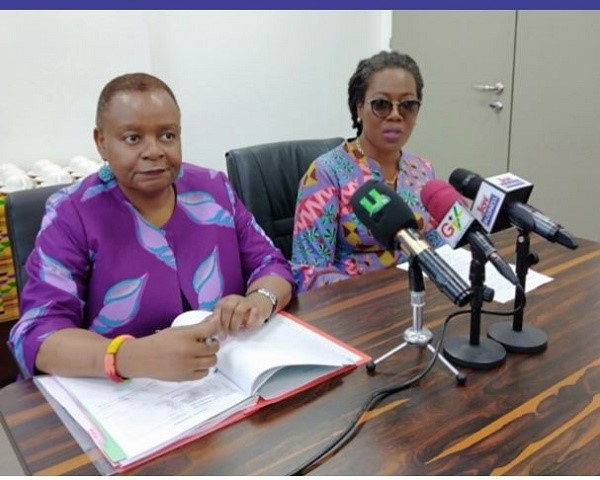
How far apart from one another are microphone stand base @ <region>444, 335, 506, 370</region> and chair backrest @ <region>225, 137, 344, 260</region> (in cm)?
90

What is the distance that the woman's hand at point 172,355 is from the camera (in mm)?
925

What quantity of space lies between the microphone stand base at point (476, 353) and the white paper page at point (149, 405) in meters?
0.38

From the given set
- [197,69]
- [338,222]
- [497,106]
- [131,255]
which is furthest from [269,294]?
[497,106]

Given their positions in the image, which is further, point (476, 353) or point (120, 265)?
point (120, 265)

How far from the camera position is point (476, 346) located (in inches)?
42.3

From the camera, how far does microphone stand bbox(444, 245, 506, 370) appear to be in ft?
3.21

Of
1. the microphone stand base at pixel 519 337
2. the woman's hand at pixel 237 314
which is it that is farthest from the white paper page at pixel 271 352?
the microphone stand base at pixel 519 337

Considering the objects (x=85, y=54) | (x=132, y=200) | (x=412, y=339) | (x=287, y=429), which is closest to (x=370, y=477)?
(x=287, y=429)

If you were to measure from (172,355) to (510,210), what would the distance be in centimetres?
60

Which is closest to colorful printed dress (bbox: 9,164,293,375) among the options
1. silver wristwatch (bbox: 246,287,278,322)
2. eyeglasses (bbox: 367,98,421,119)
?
silver wristwatch (bbox: 246,287,278,322)

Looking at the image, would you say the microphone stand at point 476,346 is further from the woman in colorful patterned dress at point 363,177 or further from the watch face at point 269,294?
the woman in colorful patterned dress at point 363,177

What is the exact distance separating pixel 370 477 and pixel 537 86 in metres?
2.84

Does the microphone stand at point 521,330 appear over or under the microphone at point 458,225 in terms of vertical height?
under

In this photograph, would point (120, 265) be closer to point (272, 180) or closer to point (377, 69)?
point (272, 180)
